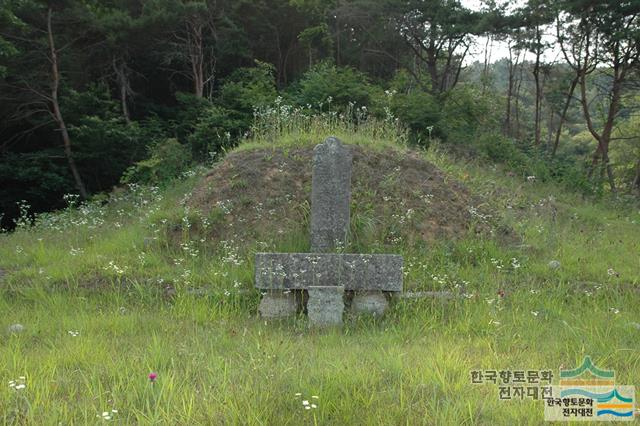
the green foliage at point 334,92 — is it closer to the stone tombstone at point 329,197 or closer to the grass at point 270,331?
the grass at point 270,331

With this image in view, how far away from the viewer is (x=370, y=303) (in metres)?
4.86

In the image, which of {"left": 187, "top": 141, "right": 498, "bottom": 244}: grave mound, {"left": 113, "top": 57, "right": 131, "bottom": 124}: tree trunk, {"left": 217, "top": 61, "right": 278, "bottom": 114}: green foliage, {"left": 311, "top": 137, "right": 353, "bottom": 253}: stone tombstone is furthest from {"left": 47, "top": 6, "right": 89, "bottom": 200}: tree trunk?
A: {"left": 311, "top": 137, "right": 353, "bottom": 253}: stone tombstone

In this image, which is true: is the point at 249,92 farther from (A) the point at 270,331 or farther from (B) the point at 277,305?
(A) the point at 270,331

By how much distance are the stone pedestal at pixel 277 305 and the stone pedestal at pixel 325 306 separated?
281 millimetres

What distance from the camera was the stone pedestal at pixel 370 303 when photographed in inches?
190

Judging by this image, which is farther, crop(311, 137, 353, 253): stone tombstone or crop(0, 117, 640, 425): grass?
crop(311, 137, 353, 253): stone tombstone

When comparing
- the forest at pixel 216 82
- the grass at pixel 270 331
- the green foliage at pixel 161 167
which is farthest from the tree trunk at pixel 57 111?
the grass at pixel 270 331

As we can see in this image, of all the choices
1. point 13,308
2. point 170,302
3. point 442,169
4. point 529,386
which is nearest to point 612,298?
point 529,386

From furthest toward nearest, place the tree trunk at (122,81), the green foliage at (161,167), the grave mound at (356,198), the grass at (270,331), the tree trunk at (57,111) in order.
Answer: the tree trunk at (122,81), the tree trunk at (57,111), the green foliage at (161,167), the grave mound at (356,198), the grass at (270,331)

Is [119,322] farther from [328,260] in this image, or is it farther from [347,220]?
[347,220]

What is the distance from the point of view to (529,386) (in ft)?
10.0

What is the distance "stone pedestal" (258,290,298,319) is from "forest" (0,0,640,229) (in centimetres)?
713

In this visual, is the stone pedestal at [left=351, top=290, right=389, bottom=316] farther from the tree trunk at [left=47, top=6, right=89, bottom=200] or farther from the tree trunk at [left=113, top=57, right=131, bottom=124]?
the tree trunk at [left=113, top=57, right=131, bottom=124]

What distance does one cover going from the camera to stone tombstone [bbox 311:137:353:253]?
5.92m
